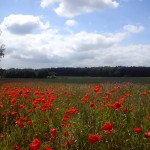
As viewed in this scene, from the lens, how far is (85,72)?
74.8m

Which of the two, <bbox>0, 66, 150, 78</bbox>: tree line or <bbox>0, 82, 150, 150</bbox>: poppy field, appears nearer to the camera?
<bbox>0, 82, 150, 150</bbox>: poppy field

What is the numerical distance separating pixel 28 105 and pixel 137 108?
126 inches

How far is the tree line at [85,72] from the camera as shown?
200ft

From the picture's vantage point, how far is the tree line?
6109 centimetres

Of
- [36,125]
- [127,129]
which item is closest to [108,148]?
[127,129]

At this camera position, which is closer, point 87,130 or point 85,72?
point 87,130

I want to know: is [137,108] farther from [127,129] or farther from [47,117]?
[47,117]

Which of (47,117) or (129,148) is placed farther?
(47,117)

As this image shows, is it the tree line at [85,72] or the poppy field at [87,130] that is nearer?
the poppy field at [87,130]

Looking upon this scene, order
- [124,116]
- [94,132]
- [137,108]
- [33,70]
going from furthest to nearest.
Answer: [33,70] < [137,108] < [124,116] < [94,132]

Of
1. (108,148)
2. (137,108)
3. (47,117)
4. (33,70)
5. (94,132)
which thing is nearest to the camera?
(108,148)

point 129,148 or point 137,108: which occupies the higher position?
point 137,108

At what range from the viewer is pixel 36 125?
6.18 meters

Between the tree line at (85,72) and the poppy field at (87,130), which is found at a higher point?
the tree line at (85,72)
